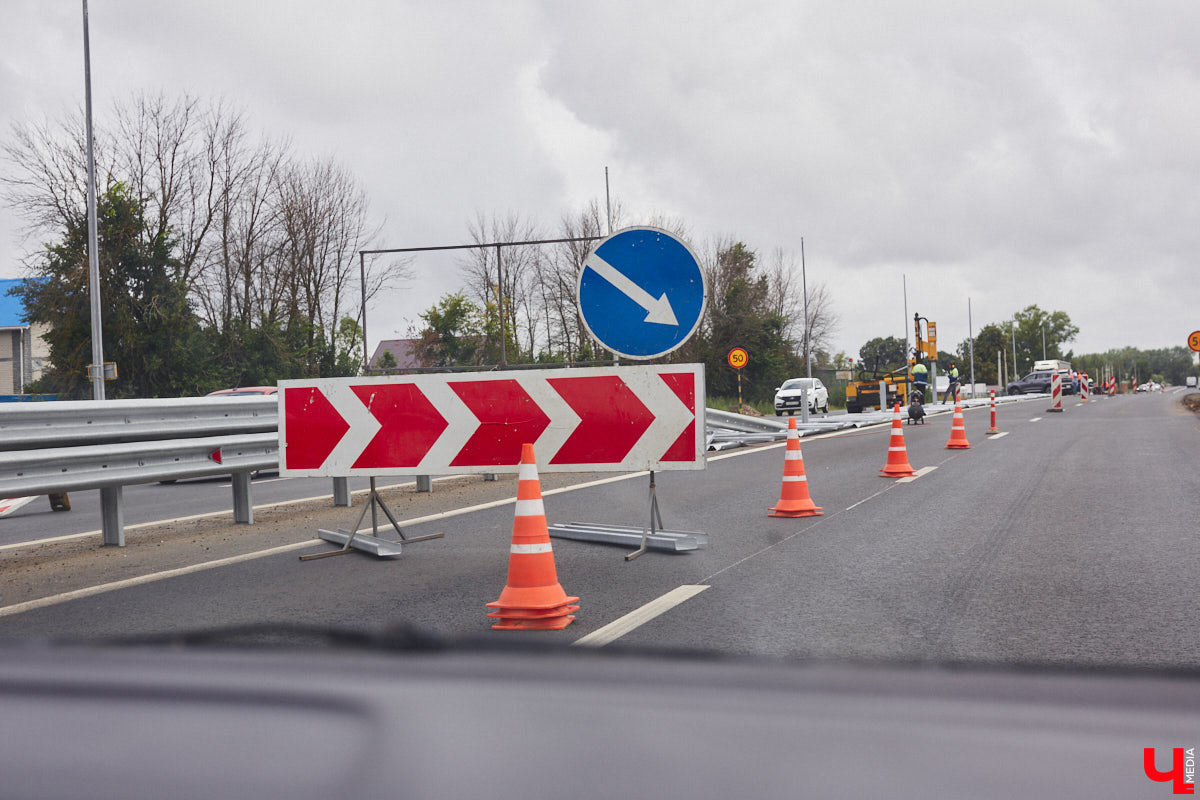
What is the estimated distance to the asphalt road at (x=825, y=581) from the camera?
15.0ft

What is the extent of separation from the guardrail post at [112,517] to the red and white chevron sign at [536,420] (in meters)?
2.51

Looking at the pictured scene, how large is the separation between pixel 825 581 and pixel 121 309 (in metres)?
31.6

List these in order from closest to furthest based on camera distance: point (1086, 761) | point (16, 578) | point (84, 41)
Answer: point (1086, 761) < point (16, 578) < point (84, 41)

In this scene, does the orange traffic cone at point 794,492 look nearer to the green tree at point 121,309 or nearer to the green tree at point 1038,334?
the green tree at point 121,309

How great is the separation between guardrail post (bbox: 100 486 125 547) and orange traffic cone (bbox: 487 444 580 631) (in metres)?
4.66

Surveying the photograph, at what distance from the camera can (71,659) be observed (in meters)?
1.78

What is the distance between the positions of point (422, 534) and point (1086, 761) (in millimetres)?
7568

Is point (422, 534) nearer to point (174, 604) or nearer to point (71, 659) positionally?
point (174, 604)

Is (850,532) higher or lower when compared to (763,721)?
lower

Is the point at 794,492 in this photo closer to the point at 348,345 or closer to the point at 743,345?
the point at 348,345

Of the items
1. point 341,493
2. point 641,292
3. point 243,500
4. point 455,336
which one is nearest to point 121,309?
point 455,336

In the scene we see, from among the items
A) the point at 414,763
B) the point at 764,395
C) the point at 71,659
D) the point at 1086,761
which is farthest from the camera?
the point at 764,395

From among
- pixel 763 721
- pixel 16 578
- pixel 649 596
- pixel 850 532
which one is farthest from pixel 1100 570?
pixel 16 578

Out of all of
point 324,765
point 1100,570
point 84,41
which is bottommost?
point 1100,570
